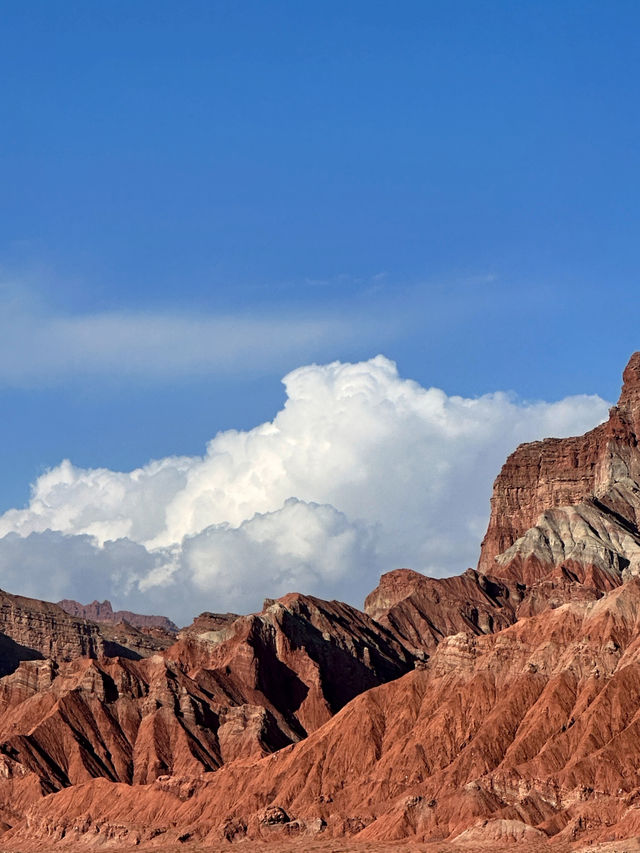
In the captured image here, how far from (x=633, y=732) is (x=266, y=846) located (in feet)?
138

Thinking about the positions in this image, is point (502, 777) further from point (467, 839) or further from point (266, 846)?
point (266, 846)

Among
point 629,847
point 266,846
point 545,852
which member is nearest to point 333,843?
point 266,846

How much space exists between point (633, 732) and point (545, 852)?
29.5 m

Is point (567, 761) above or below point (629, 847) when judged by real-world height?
above

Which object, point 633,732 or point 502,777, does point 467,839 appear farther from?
point 633,732

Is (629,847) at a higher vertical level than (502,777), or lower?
lower

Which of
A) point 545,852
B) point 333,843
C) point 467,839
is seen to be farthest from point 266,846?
point 545,852

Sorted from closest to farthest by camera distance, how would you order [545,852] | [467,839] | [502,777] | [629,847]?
1. [629,847]
2. [545,852]
3. [467,839]
4. [502,777]

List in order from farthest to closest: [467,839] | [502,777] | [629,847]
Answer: [502,777] < [467,839] < [629,847]

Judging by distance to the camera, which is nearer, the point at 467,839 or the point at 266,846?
the point at 467,839

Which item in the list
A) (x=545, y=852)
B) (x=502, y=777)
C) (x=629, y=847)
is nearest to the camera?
(x=629, y=847)

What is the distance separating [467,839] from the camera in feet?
600

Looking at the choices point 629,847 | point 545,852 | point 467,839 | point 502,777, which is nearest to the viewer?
point 629,847

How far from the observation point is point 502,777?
638 ft
